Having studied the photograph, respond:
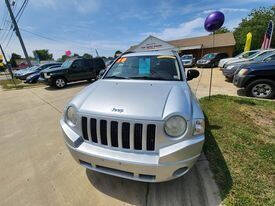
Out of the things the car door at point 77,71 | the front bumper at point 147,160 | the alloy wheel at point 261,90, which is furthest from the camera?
the car door at point 77,71

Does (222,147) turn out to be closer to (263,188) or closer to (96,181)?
(263,188)

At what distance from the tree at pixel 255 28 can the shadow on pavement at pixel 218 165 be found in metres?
39.0

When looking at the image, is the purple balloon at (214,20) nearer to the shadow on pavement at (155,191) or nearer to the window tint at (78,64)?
the shadow on pavement at (155,191)

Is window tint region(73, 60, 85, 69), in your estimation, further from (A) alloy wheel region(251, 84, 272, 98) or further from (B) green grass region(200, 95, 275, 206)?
(A) alloy wheel region(251, 84, 272, 98)

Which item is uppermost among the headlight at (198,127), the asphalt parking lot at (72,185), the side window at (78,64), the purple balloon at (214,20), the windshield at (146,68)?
the purple balloon at (214,20)

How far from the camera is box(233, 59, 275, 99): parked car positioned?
21.1 feet

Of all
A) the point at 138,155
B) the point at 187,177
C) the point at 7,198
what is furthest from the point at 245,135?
the point at 7,198

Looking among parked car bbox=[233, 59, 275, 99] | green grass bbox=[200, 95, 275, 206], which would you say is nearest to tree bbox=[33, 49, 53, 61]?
parked car bbox=[233, 59, 275, 99]

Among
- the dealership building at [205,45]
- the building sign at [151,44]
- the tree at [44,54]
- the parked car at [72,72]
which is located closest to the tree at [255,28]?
the dealership building at [205,45]

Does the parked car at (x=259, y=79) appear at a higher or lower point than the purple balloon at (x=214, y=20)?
lower

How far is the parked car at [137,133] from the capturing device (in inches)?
77.7

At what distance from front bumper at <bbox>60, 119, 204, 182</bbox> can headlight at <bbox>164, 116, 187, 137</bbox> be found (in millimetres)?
115

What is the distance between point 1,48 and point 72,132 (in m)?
24.0

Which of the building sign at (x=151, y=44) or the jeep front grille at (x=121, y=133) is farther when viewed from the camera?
the building sign at (x=151, y=44)
